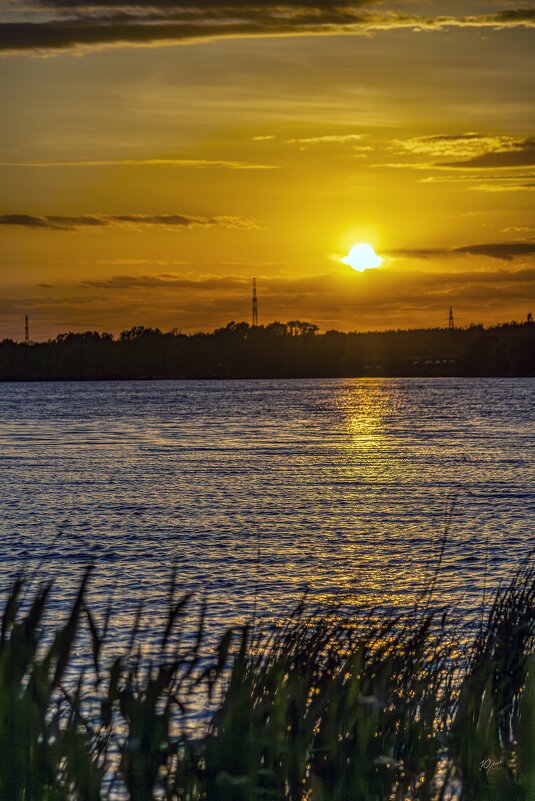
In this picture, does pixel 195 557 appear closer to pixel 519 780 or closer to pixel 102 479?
pixel 519 780

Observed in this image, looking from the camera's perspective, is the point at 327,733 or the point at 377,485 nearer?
the point at 327,733

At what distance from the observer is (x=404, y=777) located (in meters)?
8.30

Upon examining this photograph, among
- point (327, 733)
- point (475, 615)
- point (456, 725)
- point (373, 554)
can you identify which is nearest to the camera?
point (327, 733)

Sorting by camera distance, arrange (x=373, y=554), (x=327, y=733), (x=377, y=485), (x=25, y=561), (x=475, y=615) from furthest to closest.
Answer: (x=377, y=485)
(x=373, y=554)
(x=25, y=561)
(x=475, y=615)
(x=327, y=733)

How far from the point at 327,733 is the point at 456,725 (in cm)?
132

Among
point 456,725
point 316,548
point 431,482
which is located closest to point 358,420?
point 431,482

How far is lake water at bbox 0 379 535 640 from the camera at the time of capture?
2327 cm

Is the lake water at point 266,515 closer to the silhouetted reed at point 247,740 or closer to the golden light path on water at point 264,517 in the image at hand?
the golden light path on water at point 264,517
